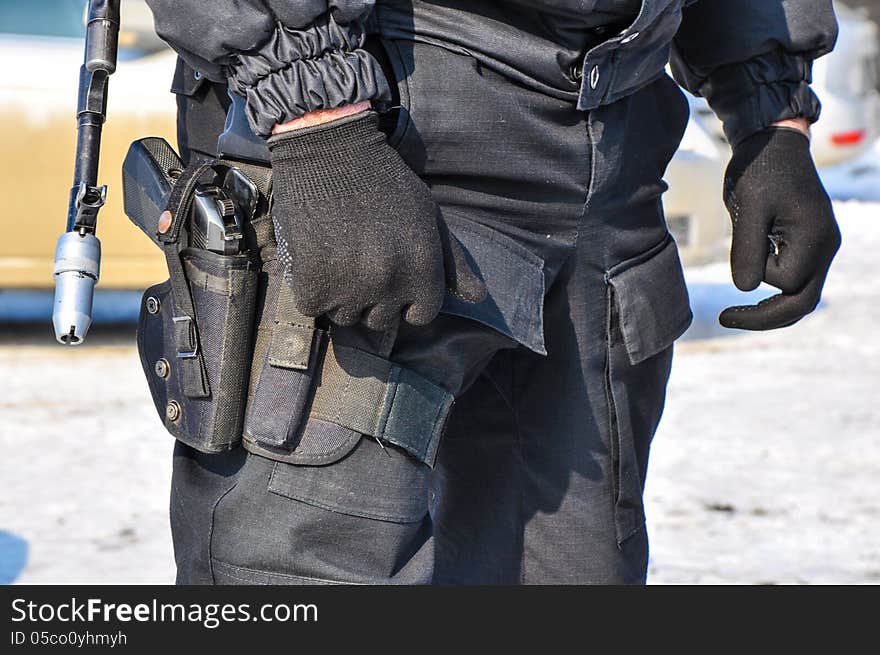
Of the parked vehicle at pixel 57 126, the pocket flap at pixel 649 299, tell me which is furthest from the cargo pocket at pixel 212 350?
the parked vehicle at pixel 57 126

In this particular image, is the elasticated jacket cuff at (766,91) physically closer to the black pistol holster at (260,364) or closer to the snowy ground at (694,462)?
the black pistol holster at (260,364)

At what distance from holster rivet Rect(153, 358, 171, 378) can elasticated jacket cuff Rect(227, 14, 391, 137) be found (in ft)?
1.04

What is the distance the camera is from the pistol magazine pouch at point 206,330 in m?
1.30

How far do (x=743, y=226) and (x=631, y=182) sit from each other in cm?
23

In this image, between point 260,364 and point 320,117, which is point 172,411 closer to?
point 260,364

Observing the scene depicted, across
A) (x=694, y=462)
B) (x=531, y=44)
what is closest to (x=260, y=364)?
(x=531, y=44)

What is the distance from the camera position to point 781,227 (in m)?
1.65

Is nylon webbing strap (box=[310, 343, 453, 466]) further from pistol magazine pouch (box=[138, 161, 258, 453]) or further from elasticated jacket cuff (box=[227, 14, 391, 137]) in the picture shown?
elasticated jacket cuff (box=[227, 14, 391, 137])

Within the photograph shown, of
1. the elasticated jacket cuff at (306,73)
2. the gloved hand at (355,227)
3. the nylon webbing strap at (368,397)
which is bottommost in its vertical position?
the nylon webbing strap at (368,397)

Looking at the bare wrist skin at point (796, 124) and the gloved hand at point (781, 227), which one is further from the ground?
the bare wrist skin at point (796, 124)

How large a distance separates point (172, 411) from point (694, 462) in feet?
8.25

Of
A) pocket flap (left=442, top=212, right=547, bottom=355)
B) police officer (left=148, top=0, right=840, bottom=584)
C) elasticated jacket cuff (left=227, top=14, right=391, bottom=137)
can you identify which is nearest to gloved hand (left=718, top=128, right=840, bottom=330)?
police officer (left=148, top=0, right=840, bottom=584)

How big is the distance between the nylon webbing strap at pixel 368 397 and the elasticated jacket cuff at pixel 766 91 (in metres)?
0.67

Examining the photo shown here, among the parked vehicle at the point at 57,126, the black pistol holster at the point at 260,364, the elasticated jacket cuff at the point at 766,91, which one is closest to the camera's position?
the black pistol holster at the point at 260,364
